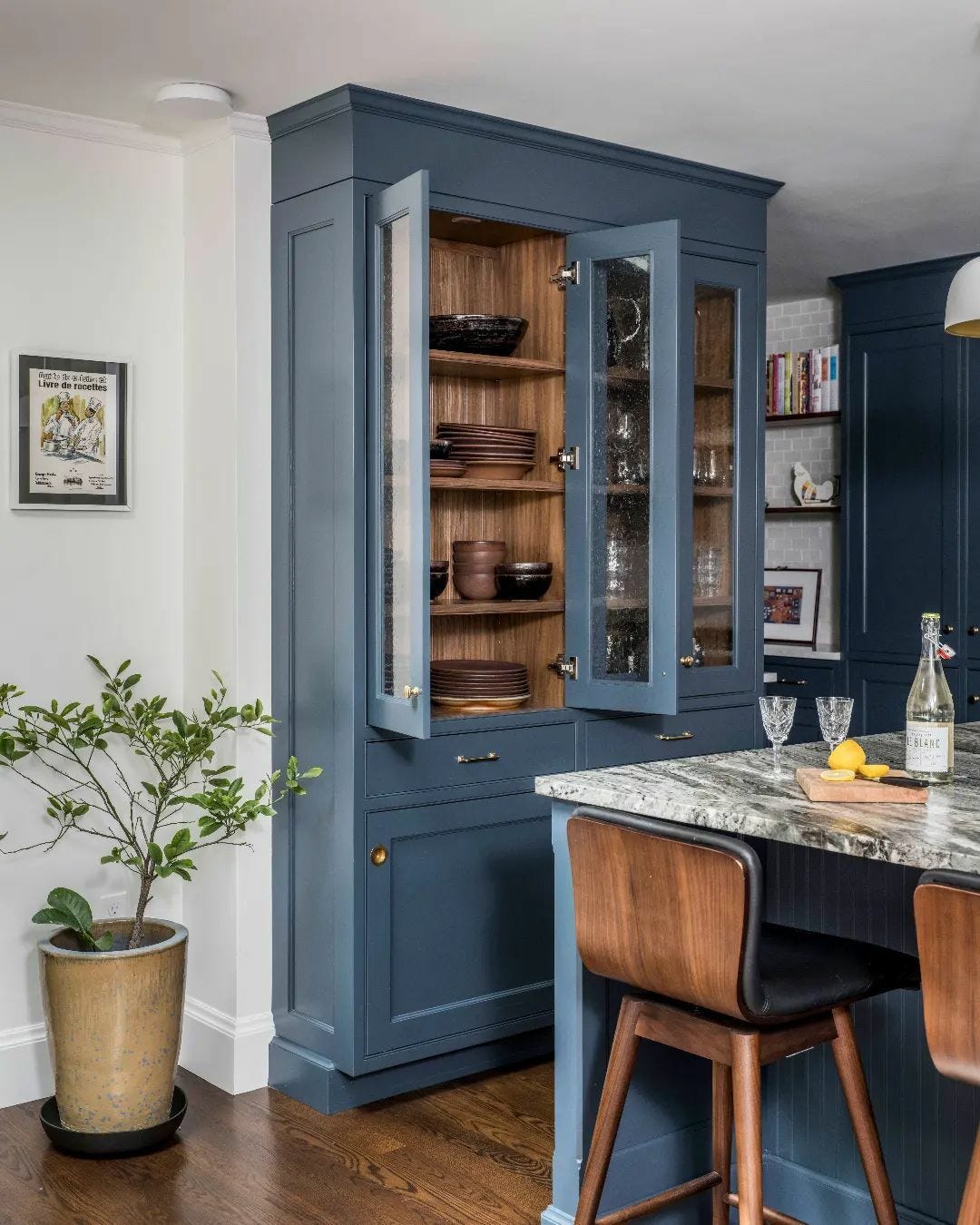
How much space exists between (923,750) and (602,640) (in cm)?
142

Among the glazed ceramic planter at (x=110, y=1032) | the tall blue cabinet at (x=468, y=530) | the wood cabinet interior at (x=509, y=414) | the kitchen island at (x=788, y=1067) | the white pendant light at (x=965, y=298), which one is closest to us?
the kitchen island at (x=788, y=1067)

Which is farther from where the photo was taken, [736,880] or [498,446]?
[498,446]

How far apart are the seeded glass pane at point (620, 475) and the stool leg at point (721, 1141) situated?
1.44 m

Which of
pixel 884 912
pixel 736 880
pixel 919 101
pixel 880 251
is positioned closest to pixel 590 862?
pixel 736 880

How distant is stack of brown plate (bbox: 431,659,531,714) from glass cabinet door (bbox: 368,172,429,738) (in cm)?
32

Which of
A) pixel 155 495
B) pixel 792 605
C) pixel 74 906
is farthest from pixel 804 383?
pixel 74 906

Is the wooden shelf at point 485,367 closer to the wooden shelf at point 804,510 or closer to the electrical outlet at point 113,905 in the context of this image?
the electrical outlet at point 113,905

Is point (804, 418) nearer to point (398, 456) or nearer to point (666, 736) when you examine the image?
point (666, 736)

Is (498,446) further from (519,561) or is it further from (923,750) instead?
(923,750)

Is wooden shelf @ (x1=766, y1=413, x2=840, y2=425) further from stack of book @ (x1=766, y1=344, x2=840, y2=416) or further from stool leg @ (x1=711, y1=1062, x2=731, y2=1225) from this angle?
stool leg @ (x1=711, y1=1062, x2=731, y2=1225)

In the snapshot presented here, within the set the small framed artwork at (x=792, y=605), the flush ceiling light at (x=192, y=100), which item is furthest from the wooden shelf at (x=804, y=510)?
the flush ceiling light at (x=192, y=100)

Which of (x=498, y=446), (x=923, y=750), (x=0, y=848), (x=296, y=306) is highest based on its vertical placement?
(x=296, y=306)

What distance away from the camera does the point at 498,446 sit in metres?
3.94

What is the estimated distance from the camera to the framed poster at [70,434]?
3709 mm
